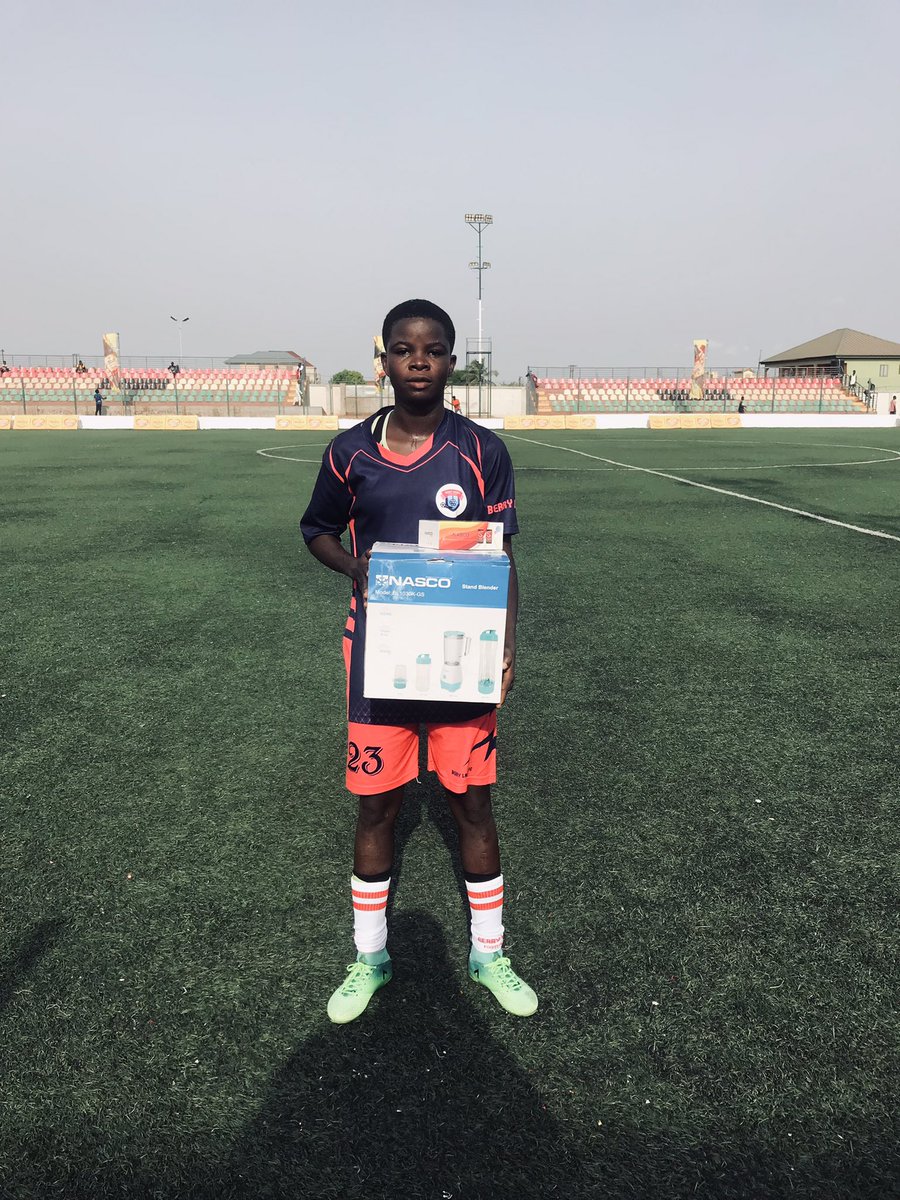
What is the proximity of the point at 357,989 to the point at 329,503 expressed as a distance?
1463 millimetres

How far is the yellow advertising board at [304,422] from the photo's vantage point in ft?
115

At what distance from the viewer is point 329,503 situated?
2.54m

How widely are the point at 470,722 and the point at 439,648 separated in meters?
0.48

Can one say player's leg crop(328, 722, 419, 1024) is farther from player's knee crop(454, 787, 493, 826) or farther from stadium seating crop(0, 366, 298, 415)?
stadium seating crop(0, 366, 298, 415)

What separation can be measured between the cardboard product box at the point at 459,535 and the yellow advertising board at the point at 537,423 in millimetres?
34660

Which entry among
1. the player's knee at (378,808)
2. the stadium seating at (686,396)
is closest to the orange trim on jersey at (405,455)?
the player's knee at (378,808)

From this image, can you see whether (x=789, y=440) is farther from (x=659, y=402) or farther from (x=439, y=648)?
(x=439, y=648)

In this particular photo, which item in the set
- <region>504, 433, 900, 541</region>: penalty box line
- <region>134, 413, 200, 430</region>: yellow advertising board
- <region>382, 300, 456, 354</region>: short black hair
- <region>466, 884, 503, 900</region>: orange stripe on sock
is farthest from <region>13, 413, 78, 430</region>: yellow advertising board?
<region>466, 884, 503, 900</region>: orange stripe on sock

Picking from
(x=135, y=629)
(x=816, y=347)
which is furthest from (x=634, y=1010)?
(x=816, y=347)

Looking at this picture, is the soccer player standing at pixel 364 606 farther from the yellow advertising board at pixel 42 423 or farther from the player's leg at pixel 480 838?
the yellow advertising board at pixel 42 423

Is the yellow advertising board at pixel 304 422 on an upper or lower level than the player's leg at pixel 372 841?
upper

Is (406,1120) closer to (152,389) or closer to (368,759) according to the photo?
(368,759)

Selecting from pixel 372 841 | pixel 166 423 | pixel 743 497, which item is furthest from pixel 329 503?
pixel 166 423

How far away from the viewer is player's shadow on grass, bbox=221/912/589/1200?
6.18 ft
